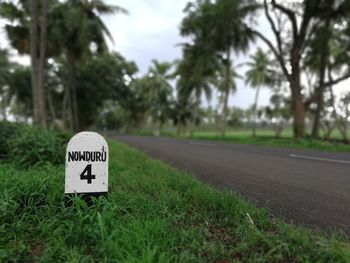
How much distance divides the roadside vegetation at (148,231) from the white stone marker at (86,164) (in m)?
0.17

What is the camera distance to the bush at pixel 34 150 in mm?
8398

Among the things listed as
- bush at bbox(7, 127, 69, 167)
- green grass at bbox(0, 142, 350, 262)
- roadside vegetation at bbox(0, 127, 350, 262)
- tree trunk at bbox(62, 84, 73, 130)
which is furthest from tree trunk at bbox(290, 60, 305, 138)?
tree trunk at bbox(62, 84, 73, 130)

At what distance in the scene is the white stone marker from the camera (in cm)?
427

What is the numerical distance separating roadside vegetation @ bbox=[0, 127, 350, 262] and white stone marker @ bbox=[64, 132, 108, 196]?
166mm

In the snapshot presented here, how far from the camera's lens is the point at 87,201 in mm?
4434

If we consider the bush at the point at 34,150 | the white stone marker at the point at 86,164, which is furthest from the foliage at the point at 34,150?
the white stone marker at the point at 86,164

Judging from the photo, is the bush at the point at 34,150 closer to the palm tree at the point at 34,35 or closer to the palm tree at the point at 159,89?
the palm tree at the point at 34,35

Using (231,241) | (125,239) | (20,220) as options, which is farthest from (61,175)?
(231,241)

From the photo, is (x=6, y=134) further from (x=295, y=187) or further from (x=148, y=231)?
(x=148, y=231)

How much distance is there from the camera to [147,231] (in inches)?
144

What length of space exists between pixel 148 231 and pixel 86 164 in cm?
118

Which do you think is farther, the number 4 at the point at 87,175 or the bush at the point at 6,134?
the bush at the point at 6,134

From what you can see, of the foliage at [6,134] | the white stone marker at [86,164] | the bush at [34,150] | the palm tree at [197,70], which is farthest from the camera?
the palm tree at [197,70]

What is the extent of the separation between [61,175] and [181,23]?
26.4 m
